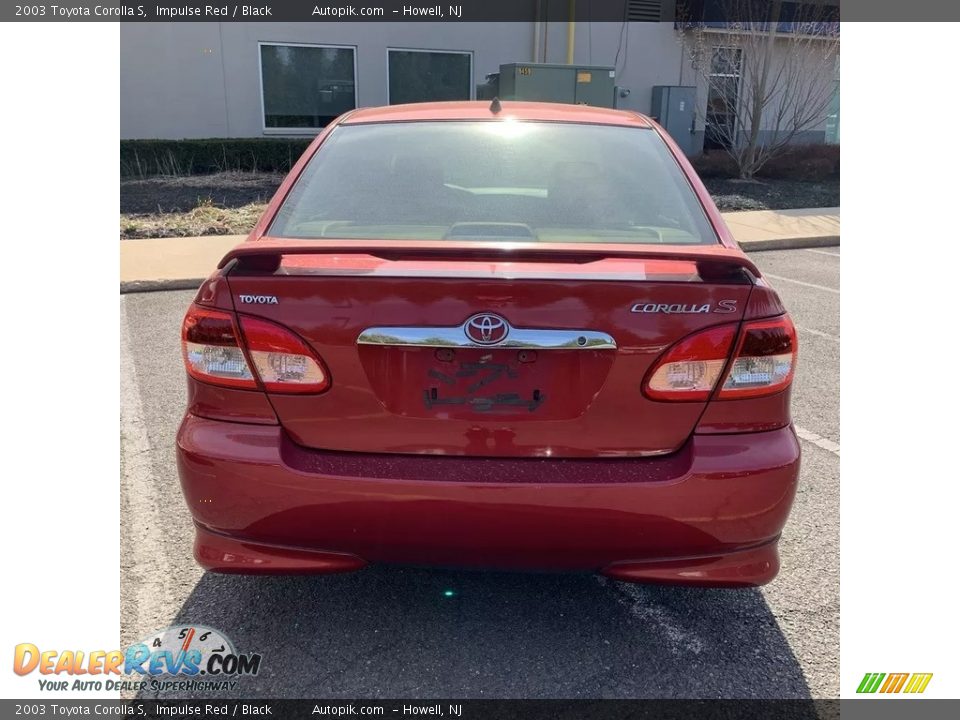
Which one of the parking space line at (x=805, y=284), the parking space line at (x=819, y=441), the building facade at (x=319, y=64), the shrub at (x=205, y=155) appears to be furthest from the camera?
the building facade at (x=319, y=64)

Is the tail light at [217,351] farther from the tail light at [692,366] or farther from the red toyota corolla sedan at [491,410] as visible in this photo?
the tail light at [692,366]

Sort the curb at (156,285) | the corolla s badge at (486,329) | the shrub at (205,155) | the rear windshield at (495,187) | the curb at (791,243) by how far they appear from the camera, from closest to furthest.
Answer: the corolla s badge at (486,329), the rear windshield at (495,187), the curb at (156,285), the curb at (791,243), the shrub at (205,155)

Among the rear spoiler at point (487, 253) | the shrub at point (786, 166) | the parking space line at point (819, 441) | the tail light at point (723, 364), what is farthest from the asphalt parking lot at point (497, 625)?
the shrub at point (786, 166)

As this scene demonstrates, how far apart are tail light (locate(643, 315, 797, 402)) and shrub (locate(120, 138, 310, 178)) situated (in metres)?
13.2

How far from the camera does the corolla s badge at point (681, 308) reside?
6.93 ft

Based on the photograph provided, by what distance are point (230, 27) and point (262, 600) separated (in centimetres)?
1440

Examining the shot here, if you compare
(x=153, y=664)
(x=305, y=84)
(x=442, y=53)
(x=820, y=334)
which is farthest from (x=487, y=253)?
(x=442, y=53)

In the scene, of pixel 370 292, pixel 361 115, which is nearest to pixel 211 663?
pixel 370 292

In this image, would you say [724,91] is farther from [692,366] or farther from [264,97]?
[692,366]

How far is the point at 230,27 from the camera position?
14.7 metres

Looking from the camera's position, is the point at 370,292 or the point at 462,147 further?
the point at 462,147

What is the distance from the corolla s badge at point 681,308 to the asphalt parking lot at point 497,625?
1.13 metres

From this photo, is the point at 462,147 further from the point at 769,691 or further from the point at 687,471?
the point at 769,691

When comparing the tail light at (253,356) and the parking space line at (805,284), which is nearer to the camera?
the tail light at (253,356)
